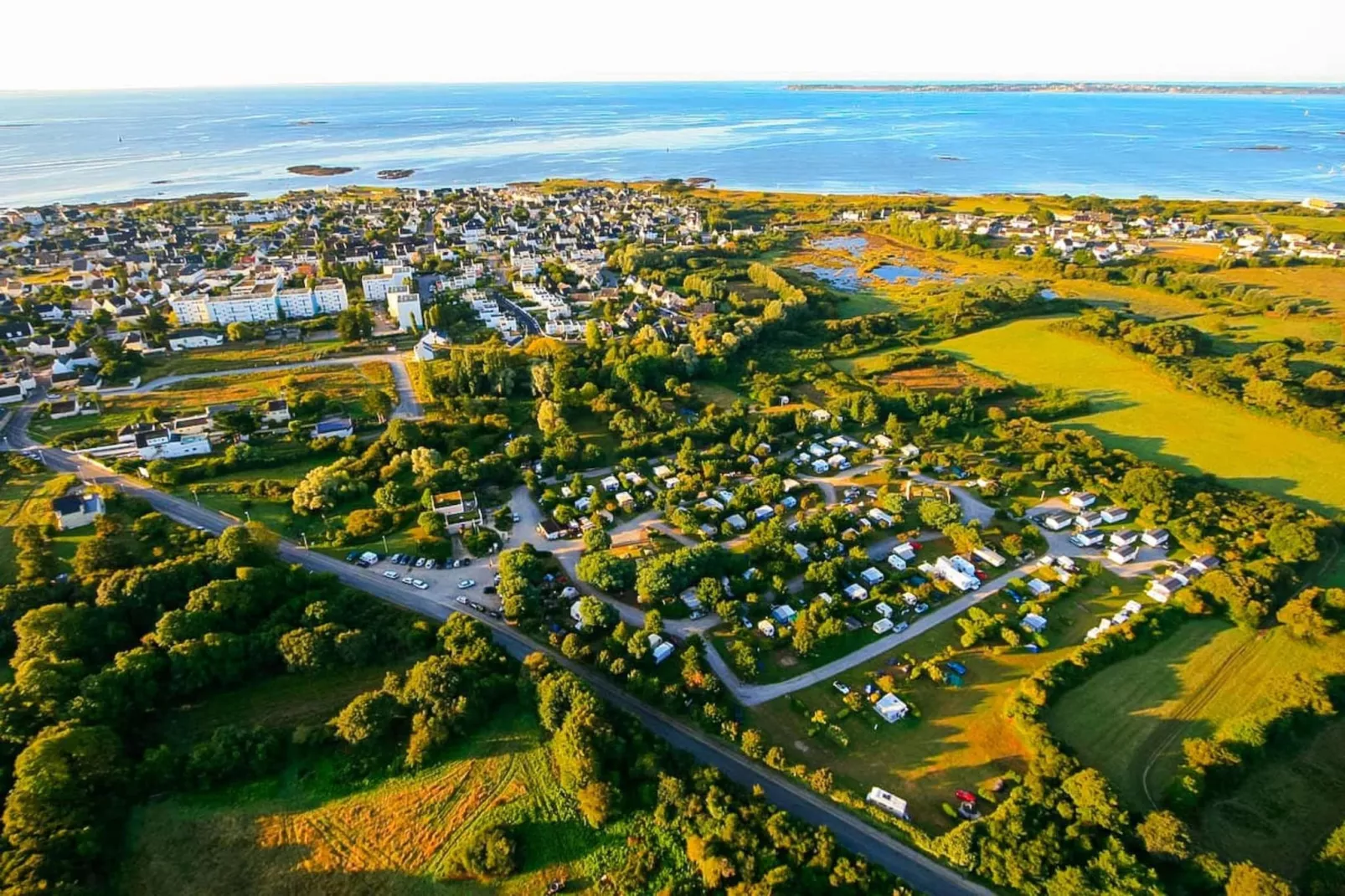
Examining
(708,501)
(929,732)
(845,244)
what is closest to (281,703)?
(708,501)

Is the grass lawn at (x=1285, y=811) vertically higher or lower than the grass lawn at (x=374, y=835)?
lower

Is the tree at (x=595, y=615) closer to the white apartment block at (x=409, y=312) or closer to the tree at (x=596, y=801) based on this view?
the tree at (x=596, y=801)

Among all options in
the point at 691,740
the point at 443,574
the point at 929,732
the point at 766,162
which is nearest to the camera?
the point at 691,740

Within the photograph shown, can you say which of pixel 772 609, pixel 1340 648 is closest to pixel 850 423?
pixel 772 609

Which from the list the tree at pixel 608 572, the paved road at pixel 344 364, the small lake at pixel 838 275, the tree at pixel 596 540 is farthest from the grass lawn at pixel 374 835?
the small lake at pixel 838 275

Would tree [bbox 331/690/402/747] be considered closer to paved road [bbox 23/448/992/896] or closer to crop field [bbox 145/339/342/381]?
paved road [bbox 23/448/992/896]

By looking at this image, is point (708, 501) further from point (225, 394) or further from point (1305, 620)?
point (225, 394)
